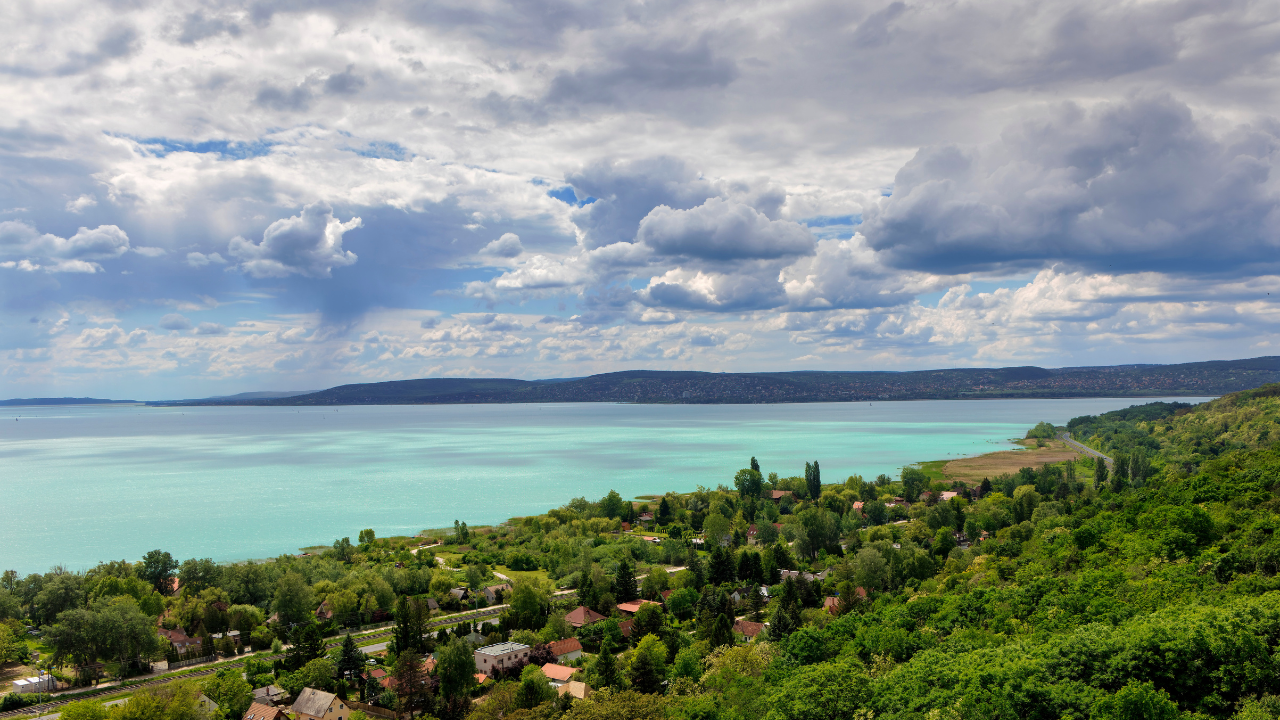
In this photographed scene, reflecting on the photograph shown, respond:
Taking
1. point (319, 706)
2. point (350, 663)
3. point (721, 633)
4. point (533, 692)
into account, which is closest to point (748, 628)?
point (721, 633)

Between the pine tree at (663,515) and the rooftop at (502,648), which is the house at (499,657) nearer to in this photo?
the rooftop at (502,648)

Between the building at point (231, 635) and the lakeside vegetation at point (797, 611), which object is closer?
the lakeside vegetation at point (797, 611)

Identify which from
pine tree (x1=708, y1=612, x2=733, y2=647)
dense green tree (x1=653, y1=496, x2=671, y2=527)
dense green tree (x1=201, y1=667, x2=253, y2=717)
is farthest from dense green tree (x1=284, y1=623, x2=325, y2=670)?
dense green tree (x1=653, y1=496, x2=671, y2=527)

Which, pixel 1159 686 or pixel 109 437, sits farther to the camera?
pixel 109 437

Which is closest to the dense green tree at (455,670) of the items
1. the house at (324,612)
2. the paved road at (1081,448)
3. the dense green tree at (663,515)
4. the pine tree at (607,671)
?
the pine tree at (607,671)

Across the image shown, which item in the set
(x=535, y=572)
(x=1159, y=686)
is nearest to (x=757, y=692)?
(x=1159, y=686)

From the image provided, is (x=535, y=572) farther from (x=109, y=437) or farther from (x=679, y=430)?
(x=109, y=437)
